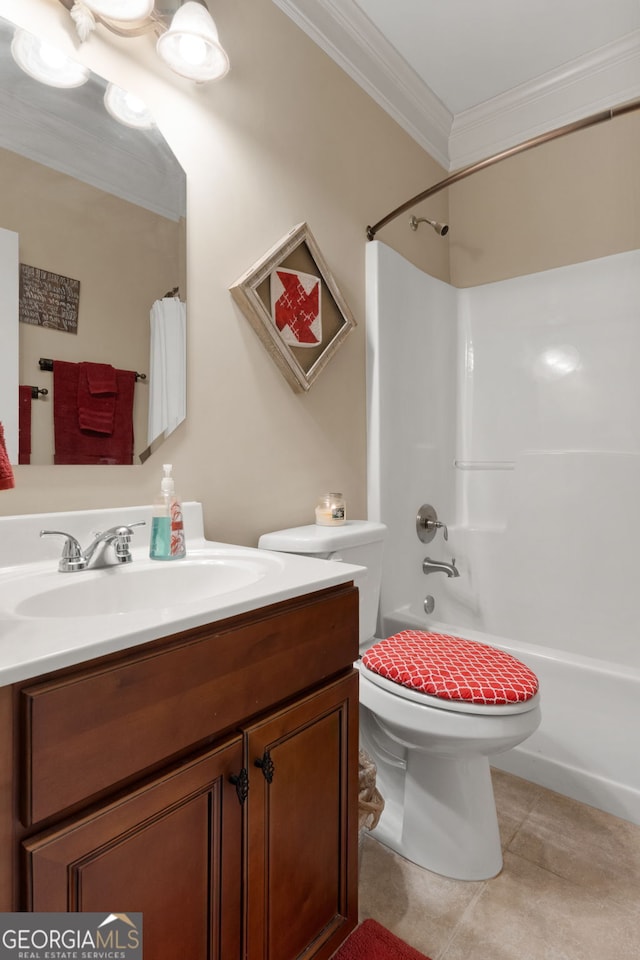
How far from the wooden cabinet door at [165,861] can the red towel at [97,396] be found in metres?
0.76

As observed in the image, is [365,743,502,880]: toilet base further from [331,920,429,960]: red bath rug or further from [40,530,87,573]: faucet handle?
[40,530,87,573]: faucet handle

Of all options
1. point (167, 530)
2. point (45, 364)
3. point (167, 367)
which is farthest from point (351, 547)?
point (45, 364)

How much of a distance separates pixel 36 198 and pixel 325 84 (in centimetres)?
126

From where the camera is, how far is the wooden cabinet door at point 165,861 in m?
0.64

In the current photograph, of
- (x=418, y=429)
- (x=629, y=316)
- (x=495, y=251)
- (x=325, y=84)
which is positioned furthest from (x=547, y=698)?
(x=325, y=84)

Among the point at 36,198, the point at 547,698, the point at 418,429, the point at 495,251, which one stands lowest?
the point at 547,698

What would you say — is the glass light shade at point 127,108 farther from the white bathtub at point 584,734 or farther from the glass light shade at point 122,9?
the white bathtub at point 584,734

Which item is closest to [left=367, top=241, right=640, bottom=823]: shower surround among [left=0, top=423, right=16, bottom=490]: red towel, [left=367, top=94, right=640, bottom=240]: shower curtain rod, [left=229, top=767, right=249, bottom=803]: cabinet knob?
[left=367, top=94, right=640, bottom=240]: shower curtain rod

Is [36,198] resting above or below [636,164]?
below

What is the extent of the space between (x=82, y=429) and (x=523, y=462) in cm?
187

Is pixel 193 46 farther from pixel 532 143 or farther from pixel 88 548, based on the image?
pixel 88 548

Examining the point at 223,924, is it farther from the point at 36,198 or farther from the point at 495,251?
the point at 495,251

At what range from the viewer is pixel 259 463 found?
1.62 meters

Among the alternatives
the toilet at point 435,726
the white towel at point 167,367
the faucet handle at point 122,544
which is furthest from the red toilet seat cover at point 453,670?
the white towel at point 167,367
